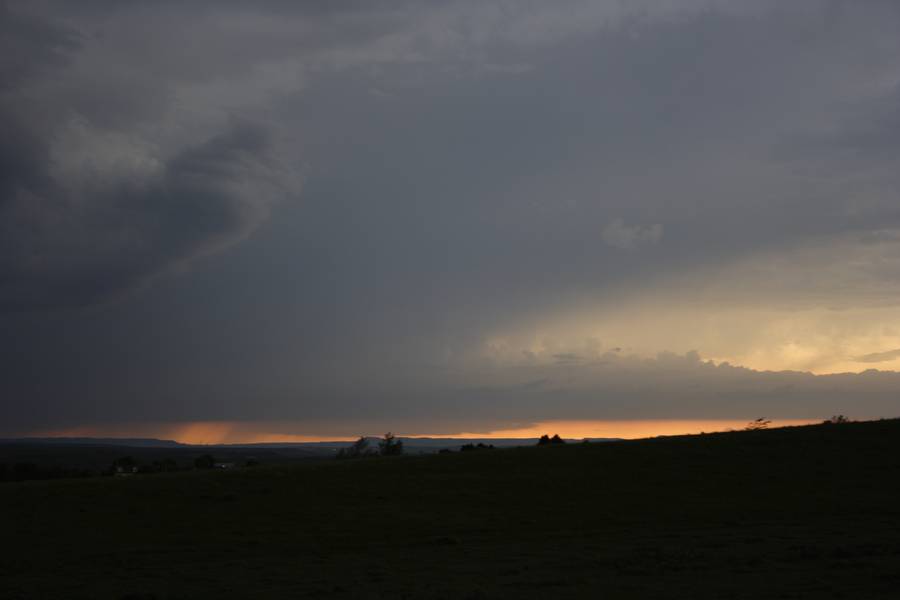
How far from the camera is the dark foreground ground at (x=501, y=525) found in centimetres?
2273

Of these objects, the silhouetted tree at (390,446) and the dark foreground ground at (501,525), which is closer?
the dark foreground ground at (501,525)

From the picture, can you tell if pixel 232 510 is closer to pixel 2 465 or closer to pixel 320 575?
pixel 320 575

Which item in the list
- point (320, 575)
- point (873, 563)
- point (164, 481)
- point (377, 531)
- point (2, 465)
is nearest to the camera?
point (873, 563)

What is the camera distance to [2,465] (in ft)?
287

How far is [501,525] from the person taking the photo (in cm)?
3584

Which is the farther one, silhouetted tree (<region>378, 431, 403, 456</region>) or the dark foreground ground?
silhouetted tree (<region>378, 431, 403, 456</region>)

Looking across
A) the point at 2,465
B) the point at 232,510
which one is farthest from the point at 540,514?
the point at 2,465

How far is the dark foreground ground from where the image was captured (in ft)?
74.6

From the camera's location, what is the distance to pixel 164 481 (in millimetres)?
47406

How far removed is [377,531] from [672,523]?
42.3ft

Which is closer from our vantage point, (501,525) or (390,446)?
(501,525)

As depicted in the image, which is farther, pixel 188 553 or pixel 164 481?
pixel 164 481

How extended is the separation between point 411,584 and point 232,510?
2004 centimetres

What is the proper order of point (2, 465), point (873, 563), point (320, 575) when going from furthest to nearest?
point (2, 465) < point (320, 575) < point (873, 563)
